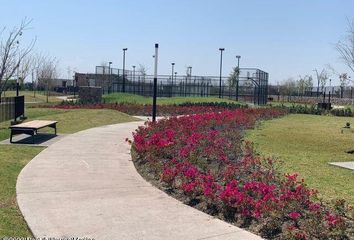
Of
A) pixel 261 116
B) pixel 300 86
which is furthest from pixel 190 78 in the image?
pixel 300 86

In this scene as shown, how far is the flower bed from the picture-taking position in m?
5.29

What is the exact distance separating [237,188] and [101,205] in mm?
1889

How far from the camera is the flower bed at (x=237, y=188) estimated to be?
5289 mm

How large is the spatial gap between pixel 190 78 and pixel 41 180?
39.3 m

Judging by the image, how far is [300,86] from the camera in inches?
2975

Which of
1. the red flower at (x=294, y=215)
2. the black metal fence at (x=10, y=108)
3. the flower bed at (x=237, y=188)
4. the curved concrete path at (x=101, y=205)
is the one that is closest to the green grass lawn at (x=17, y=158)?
the curved concrete path at (x=101, y=205)

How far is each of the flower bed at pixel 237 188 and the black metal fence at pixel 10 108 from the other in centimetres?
878

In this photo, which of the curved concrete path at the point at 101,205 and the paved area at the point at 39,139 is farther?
the paved area at the point at 39,139

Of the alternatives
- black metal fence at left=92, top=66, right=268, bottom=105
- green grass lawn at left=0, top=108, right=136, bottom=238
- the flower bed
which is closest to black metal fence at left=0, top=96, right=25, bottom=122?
green grass lawn at left=0, top=108, right=136, bottom=238

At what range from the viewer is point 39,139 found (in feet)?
44.7

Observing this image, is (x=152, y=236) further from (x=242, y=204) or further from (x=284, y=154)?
(x=284, y=154)

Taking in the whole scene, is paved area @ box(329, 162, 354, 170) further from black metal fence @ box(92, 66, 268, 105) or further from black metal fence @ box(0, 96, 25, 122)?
black metal fence @ box(92, 66, 268, 105)

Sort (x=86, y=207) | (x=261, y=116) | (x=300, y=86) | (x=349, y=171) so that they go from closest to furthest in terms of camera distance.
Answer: (x=86, y=207) < (x=349, y=171) < (x=261, y=116) < (x=300, y=86)

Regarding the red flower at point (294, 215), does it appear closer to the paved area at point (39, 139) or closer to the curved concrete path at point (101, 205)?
the curved concrete path at point (101, 205)
